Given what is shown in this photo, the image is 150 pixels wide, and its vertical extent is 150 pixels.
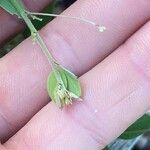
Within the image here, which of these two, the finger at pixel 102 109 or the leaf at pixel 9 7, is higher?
the leaf at pixel 9 7

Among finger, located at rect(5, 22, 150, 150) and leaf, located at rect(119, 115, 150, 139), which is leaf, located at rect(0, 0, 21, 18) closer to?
finger, located at rect(5, 22, 150, 150)

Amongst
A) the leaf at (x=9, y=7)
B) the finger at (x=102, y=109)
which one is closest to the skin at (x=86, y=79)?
the finger at (x=102, y=109)

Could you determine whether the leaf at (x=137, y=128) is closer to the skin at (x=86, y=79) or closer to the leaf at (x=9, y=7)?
the skin at (x=86, y=79)

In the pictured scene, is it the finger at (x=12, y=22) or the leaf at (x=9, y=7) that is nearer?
the leaf at (x=9, y=7)

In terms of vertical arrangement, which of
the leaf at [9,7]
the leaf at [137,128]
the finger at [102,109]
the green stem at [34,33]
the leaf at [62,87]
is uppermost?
the leaf at [9,7]

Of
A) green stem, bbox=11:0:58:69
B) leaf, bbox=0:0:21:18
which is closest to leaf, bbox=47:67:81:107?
green stem, bbox=11:0:58:69

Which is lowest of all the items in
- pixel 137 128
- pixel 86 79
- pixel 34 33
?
pixel 137 128

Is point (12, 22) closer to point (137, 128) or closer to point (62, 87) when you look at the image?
point (62, 87)

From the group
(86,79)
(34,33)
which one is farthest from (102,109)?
(34,33)
